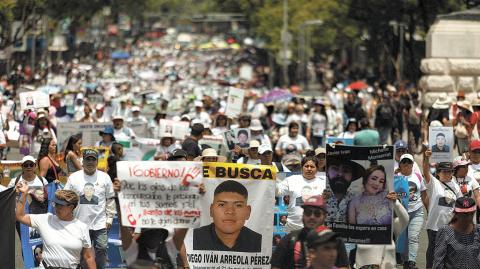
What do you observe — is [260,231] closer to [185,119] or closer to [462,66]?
[185,119]

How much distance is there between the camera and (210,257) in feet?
44.2

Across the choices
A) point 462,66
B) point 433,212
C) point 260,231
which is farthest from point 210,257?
point 462,66

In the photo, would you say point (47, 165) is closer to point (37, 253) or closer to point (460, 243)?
point (37, 253)

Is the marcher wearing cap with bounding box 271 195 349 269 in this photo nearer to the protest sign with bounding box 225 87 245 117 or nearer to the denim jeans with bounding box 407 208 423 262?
the denim jeans with bounding box 407 208 423 262

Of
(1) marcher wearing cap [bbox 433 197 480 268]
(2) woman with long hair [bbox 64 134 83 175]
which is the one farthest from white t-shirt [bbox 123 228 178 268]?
(2) woman with long hair [bbox 64 134 83 175]

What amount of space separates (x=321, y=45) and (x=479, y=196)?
69587mm

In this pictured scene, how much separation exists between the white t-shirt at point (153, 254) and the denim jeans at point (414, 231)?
4.19 meters

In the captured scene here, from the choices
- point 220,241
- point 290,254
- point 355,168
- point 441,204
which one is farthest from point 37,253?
point 290,254

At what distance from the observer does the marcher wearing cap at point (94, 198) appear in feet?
47.8

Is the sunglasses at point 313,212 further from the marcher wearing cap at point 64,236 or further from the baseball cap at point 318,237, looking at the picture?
the marcher wearing cap at point 64,236

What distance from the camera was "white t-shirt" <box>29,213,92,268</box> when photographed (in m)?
12.4

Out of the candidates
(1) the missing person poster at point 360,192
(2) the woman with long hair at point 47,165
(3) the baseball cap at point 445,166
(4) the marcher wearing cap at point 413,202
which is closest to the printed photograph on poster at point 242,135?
(2) the woman with long hair at point 47,165

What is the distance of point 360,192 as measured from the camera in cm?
1367

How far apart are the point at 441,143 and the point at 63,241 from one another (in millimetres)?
9262
